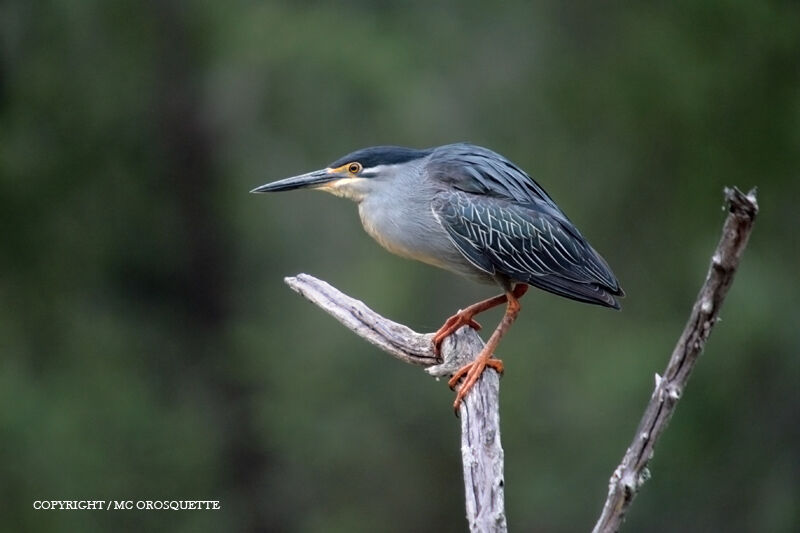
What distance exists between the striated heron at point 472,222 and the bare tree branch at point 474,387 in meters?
0.09

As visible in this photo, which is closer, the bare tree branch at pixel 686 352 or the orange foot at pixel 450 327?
the bare tree branch at pixel 686 352

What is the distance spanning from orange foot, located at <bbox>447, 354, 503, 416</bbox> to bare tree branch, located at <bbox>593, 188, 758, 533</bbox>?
1428mm

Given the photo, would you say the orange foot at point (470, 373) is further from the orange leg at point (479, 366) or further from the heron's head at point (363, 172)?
the heron's head at point (363, 172)

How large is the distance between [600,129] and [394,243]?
18.3 feet

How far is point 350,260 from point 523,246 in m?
5.57

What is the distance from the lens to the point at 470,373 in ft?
16.1

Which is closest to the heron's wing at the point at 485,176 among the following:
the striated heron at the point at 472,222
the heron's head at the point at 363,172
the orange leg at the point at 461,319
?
the striated heron at the point at 472,222

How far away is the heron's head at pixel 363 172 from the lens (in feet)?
17.5

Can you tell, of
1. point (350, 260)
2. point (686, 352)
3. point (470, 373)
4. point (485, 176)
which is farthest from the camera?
point (350, 260)

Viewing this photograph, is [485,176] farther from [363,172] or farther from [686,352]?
[686,352]

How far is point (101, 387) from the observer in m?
10.2

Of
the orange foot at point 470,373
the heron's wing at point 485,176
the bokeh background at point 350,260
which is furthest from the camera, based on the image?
the bokeh background at point 350,260

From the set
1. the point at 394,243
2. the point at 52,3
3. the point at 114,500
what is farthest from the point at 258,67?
the point at 394,243

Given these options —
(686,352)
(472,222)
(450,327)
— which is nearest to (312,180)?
(472,222)
